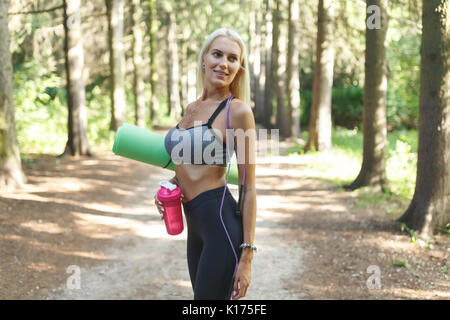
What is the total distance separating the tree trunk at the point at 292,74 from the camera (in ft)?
62.2

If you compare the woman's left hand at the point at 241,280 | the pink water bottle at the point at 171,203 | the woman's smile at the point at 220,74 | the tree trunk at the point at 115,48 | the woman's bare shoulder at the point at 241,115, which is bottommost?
the woman's left hand at the point at 241,280

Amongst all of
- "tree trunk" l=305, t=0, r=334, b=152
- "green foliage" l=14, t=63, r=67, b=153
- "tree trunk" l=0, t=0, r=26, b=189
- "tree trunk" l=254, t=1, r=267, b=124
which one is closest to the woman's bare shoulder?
"tree trunk" l=0, t=0, r=26, b=189

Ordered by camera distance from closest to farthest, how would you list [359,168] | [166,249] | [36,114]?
[166,249]
[359,168]
[36,114]

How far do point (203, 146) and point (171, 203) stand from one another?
1.45 ft

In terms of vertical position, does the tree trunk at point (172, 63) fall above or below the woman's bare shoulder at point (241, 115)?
above

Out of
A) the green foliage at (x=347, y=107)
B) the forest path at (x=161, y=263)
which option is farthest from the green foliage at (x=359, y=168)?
the green foliage at (x=347, y=107)

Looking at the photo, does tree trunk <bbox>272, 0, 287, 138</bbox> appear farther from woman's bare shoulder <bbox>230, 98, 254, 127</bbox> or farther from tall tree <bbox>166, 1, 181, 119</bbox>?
woman's bare shoulder <bbox>230, 98, 254, 127</bbox>

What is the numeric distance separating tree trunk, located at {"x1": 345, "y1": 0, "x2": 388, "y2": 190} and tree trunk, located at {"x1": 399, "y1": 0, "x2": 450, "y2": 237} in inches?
113

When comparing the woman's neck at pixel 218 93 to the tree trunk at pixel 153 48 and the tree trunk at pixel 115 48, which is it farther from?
the tree trunk at pixel 153 48

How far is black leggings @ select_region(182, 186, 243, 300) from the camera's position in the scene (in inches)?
107

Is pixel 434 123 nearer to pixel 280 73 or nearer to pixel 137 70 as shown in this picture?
pixel 280 73

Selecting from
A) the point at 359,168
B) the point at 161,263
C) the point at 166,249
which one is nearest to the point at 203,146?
the point at 161,263

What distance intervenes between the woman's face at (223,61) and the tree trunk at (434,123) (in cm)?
455

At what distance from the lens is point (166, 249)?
7094 millimetres
